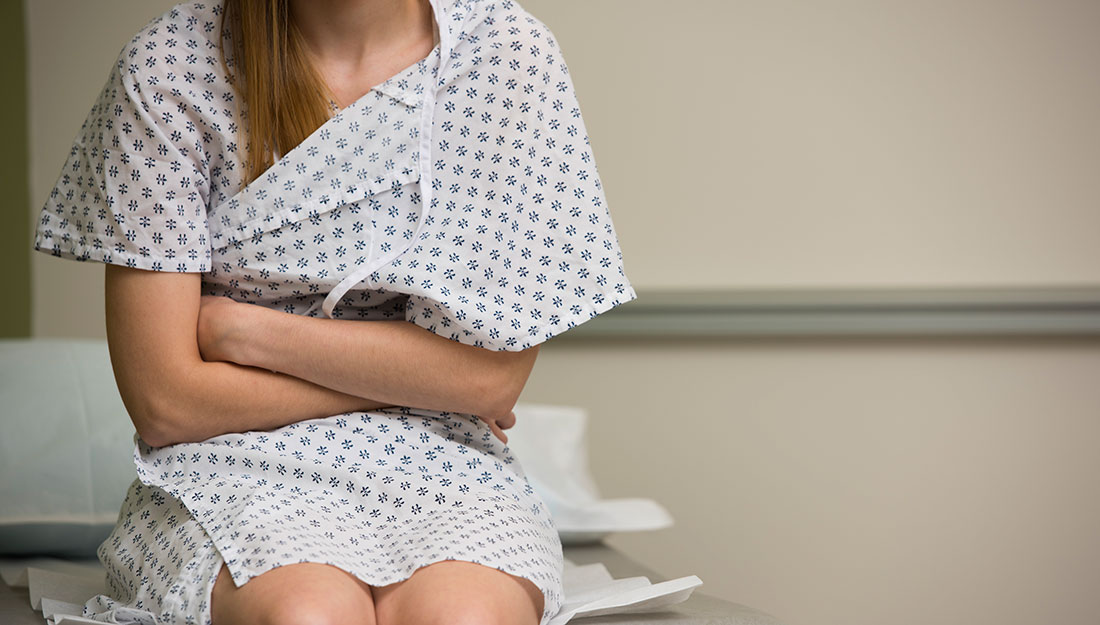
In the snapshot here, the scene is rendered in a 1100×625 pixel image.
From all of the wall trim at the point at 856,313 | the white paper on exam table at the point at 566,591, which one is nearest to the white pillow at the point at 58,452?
the white paper on exam table at the point at 566,591

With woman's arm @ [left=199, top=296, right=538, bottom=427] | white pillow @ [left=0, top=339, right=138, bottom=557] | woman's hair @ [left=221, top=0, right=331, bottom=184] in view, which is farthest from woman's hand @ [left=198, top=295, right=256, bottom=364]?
white pillow @ [left=0, top=339, right=138, bottom=557]

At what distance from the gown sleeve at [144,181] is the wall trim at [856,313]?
1268mm

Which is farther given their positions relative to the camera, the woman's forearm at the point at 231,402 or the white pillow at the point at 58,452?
the white pillow at the point at 58,452

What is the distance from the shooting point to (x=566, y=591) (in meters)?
1.23

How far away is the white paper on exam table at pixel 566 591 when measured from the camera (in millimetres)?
1057

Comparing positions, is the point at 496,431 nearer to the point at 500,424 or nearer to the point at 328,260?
the point at 500,424

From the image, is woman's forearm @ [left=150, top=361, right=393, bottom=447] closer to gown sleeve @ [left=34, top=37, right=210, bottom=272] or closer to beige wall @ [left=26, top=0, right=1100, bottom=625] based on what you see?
gown sleeve @ [left=34, top=37, right=210, bottom=272]

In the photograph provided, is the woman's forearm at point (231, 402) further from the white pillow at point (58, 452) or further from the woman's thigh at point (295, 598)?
the white pillow at point (58, 452)

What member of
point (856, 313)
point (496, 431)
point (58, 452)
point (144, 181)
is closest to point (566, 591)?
point (496, 431)

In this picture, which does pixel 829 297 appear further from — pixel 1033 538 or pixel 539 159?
pixel 539 159

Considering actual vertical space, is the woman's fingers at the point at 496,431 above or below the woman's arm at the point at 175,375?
below

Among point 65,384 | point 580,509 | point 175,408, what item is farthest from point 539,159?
point 65,384

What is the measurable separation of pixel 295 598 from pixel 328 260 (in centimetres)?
40

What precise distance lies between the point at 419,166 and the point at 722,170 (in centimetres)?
126
